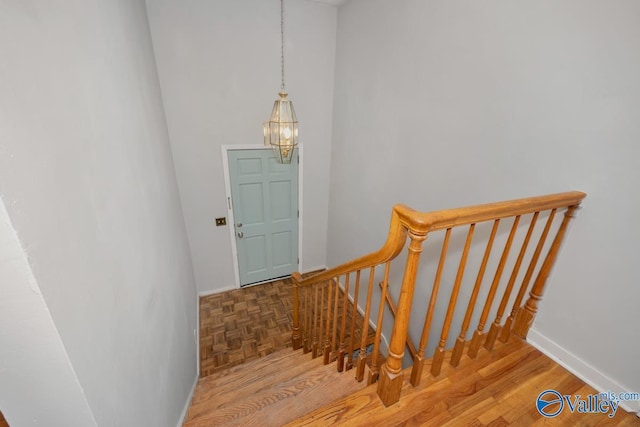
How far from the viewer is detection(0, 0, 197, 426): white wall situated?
2.12 feet

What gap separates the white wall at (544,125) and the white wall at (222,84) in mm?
959

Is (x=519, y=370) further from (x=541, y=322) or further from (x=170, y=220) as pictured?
(x=170, y=220)

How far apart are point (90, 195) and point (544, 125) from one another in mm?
2082

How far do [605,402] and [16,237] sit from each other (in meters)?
2.23

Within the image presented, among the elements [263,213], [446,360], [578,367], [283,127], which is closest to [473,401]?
[446,360]

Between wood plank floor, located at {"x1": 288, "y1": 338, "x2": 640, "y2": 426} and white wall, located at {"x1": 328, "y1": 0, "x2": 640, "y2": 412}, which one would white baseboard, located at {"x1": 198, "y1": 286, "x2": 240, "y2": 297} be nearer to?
white wall, located at {"x1": 328, "y1": 0, "x2": 640, "y2": 412}

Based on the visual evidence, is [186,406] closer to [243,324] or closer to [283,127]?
[243,324]

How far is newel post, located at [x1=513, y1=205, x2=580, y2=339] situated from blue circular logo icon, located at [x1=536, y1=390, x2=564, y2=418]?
12.7 inches

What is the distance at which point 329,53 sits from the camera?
10.6 feet

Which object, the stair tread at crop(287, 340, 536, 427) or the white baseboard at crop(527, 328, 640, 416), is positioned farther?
the white baseboard at crop(527, 328, 640, 416)

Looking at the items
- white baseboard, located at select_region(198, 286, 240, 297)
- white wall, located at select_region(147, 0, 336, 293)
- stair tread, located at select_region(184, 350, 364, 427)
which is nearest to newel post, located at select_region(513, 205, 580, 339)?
stair tread, located at select_region(184, 350, 364, 427)

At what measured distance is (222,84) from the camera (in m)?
2.90

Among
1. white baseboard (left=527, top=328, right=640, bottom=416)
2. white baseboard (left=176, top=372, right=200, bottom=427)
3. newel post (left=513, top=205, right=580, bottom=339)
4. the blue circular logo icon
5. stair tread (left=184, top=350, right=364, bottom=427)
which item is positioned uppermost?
newel post (left=513, top=205, right=580, bottom=339)

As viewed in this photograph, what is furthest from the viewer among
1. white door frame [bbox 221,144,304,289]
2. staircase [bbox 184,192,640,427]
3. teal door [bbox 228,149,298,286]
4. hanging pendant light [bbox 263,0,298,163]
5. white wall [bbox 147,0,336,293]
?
teal door [bbox 228,149,298,286]
